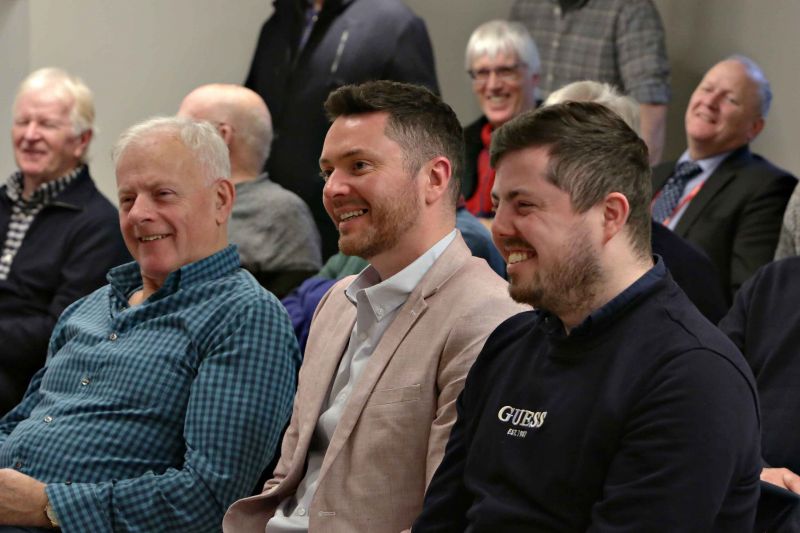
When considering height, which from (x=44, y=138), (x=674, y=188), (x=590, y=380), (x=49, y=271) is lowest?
(x=49, y=271)

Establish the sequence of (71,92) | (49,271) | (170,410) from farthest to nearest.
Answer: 1. (71,92)
2. (49,271)
3. (170,410)

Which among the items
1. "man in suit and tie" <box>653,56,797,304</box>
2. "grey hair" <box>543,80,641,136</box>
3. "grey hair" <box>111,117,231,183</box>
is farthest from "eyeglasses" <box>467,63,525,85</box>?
"grey hair" <box>111,117,231,183</box>

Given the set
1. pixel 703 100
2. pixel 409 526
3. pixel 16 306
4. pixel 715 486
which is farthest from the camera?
pixel 703 100

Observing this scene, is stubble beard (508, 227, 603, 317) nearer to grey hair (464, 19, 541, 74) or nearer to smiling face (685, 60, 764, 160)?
smiling face (685, 60, 764, 160)

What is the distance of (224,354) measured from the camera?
2.33 m

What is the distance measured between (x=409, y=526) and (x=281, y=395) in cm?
45

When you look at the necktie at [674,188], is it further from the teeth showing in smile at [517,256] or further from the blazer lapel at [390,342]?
the teeth showing in smile at [517,256]

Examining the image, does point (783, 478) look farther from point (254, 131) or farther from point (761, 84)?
point (761, 84)

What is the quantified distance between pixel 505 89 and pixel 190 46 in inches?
51.9

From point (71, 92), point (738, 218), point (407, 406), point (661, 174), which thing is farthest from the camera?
point (661, 174)

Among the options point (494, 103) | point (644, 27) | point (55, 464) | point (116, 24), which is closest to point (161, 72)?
point (116, 24)

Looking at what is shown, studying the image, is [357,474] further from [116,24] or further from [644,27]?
[116,24]

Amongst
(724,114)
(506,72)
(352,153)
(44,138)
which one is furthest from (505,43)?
(352,153)

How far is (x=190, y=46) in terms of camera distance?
4.82m
